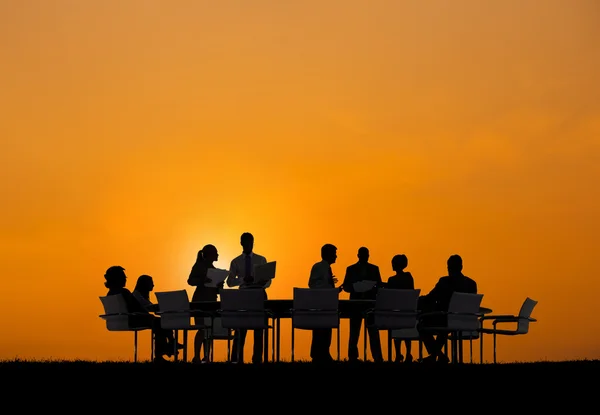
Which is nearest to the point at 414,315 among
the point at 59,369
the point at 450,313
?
the point at 450,313

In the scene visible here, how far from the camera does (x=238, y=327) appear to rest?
1622cm

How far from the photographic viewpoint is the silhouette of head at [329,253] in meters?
17.1

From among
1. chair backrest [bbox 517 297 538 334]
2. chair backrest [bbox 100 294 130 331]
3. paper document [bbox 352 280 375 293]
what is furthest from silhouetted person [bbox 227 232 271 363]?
chair backrest [bbox 517 297 538 334]

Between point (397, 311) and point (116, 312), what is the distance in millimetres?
4228

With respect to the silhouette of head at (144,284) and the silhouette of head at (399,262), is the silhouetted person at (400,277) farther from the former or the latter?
the silhouette of head at (144,284)

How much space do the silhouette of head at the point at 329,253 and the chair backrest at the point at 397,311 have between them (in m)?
1.05

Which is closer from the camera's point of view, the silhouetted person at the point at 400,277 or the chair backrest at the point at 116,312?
the chair backrest at the point at 116,312

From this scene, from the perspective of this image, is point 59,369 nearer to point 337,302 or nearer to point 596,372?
point 337,302

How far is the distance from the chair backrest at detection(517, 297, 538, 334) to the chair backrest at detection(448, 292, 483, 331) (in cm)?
110

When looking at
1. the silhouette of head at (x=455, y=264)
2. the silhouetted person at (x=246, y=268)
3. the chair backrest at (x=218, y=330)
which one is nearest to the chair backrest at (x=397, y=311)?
the silhouette of head at (x=455, y=264)

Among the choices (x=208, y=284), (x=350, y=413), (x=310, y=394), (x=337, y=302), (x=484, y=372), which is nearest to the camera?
(x=350, y=413)

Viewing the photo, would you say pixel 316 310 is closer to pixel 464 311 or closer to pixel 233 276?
pixel 233 276

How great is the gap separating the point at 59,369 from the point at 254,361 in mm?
3370

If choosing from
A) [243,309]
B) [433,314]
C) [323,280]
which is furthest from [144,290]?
[433,314]
